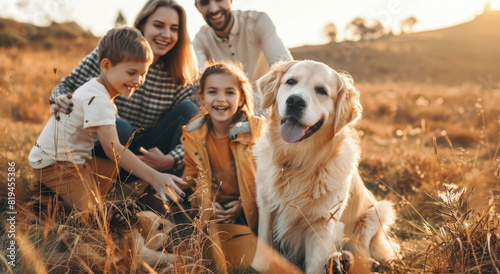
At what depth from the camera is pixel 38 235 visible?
2107 millimetres

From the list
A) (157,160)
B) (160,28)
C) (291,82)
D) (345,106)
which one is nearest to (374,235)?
(345,106)

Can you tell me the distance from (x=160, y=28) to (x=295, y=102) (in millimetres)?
1917

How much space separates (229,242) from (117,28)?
6.27 ft

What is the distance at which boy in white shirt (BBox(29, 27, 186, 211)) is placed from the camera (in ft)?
7.96

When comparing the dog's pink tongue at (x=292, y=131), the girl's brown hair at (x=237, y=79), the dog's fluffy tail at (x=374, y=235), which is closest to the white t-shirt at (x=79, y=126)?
the girl's brown hair at (x=237, y=79)

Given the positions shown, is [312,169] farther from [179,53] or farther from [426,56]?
[426,56]

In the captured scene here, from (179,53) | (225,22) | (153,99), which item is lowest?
(153,99)

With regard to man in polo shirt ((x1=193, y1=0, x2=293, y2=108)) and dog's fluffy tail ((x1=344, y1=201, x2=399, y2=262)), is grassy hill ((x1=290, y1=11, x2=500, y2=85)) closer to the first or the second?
man in polo shirt ((x1=193, y1=0, x2=293, y2=108))

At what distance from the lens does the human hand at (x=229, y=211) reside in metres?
2.74

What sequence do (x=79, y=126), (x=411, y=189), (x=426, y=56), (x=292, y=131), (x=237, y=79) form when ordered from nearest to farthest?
(x=292, y=131), (x=79, y=126), (x=237, y=79), (x=411, y=189), (x=426, y=56)

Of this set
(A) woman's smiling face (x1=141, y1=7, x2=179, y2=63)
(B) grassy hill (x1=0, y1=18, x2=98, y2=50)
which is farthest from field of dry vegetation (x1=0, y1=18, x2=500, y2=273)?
(B) grassy hill (x1=0, y1=18, x2=98, y2=50)

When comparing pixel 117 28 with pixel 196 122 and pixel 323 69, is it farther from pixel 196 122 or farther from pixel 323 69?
pixel 323 69

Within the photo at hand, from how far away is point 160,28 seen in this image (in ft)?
11.3

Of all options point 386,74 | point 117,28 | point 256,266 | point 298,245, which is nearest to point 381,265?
point 298,245
